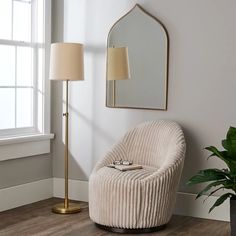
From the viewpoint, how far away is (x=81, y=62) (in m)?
4.86

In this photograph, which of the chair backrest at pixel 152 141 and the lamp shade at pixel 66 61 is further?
the lamp shade at pixel 66 61

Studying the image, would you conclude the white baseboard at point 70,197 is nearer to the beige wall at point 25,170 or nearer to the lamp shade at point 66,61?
the beige wall at point 25,170

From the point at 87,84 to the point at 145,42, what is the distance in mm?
763

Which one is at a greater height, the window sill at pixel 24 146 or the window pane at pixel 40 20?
the window pane at pixel 40 20

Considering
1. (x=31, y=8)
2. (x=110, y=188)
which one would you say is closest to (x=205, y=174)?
(x=110, y=188)

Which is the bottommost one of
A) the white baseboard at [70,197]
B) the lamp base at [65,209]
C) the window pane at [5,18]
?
the lamp base at [65,209]

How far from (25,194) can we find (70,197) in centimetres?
50

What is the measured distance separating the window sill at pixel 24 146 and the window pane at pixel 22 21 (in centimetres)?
98

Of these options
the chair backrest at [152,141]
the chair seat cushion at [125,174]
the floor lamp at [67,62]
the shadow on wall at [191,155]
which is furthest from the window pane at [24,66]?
the shadow on wall at [191,155]

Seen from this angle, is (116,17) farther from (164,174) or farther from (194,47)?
(164,174)

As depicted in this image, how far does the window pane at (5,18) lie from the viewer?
500 centimetres

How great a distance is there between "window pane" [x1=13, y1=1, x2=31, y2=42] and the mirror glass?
0.86 m

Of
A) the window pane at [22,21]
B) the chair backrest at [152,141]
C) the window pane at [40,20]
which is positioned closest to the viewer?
the chair backrest at [152,141]

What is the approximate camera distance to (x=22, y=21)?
17.4 feet
